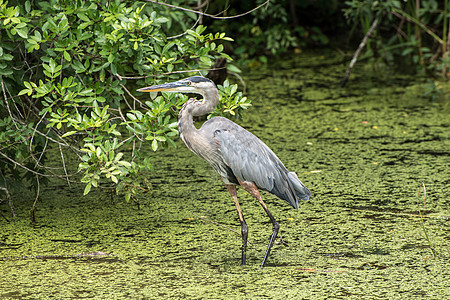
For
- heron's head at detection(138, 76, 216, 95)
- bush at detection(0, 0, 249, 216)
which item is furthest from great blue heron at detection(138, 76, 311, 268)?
bush at detection(0, 0, 249, 216)

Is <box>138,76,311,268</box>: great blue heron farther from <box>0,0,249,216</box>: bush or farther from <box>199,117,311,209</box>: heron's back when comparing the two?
<box>0,0,249,216</box>: bush


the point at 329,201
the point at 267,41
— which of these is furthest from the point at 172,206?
the point at 267,41

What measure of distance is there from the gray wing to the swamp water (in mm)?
309

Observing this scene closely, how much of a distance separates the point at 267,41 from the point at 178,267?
476 centimetres

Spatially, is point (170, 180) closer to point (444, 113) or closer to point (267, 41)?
point (444, 113)

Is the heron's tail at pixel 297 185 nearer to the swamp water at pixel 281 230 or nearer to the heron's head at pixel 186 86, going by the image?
the swamp water at pixel 281 230

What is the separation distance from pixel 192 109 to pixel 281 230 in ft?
2.68

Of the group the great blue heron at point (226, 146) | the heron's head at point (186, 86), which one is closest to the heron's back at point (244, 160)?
the great blue heron at point (226, 146)

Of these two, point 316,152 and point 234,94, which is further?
point 316,152

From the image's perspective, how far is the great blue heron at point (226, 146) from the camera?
300 centimetres

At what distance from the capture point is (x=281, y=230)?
3.39 meters

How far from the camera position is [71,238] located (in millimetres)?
3328

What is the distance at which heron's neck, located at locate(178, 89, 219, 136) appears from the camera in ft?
9.89

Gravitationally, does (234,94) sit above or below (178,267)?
above
